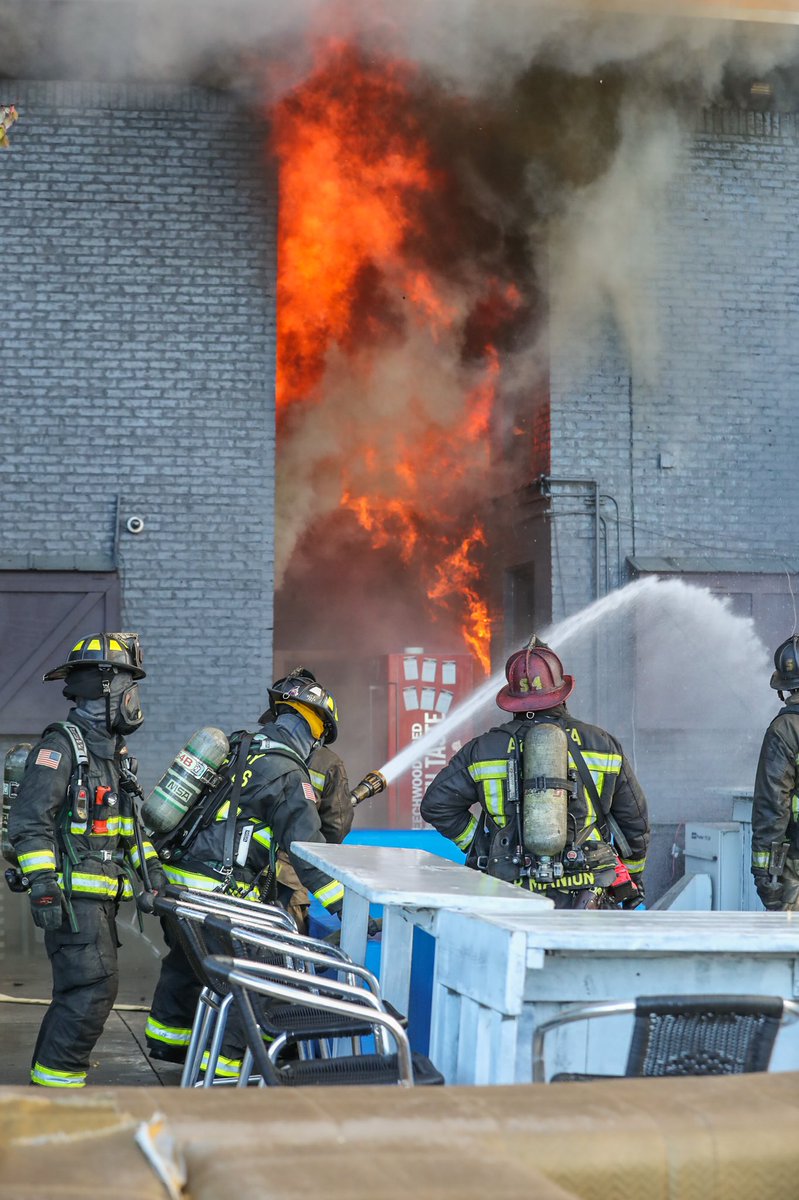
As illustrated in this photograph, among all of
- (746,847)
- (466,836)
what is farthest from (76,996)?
(746,847)

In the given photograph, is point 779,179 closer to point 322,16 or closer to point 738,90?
point 738,90

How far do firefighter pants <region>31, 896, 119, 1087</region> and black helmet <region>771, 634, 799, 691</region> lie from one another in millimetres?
3093

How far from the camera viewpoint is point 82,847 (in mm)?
4641

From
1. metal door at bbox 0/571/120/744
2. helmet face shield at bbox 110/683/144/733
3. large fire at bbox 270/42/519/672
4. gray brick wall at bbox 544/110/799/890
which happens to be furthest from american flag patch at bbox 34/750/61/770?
large fire at bbox 270/42/519/672

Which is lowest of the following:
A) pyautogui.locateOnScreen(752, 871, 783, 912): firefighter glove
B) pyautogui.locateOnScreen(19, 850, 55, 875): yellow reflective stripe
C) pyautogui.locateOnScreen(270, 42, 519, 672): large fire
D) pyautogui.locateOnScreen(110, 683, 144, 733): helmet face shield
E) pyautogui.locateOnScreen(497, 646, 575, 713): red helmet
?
pyautogui.locateOnScreen(752, 871, 783, 912): firefighter glove

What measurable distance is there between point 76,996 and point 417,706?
553 cm

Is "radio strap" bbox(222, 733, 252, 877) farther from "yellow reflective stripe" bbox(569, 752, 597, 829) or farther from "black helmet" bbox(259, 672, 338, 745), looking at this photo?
"yellow reflective stripe" bbox(569, 752, 597, 829)

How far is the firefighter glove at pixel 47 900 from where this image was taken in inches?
173

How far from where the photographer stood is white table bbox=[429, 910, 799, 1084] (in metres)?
2.47

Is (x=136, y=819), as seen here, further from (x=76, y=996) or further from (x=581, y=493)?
(x=581, y=493)

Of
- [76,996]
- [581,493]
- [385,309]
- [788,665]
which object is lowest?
[76,996]

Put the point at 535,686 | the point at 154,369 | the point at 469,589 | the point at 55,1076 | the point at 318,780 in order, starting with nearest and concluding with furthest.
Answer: the point at 55,1076 → the point at 535,686 → the point at 318,780 → the point at 154,369 → the point at 469,589

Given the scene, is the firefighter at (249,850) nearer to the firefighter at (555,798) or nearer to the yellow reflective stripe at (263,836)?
the yellow reflective stripe at (263,836)

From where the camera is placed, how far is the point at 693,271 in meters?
9.84
